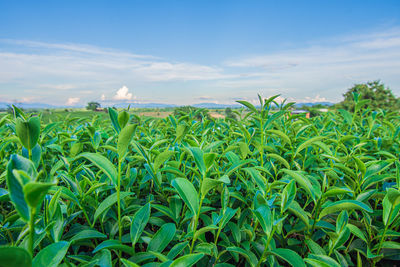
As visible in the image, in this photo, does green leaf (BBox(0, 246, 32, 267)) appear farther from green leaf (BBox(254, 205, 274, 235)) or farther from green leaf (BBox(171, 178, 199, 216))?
green leaf (BBox(254, 205, 274, 235))

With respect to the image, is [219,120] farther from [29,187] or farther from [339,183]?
[29,187]

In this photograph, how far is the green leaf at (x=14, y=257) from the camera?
503 mm

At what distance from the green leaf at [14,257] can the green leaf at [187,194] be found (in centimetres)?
47

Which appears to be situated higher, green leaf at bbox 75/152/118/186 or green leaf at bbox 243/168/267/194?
green leaf at bbox 75/152/118/186

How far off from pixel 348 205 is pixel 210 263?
2.05 feet

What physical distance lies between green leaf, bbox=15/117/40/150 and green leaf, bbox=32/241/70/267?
37 centimetres

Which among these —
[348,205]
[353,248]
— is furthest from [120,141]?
[353,248]

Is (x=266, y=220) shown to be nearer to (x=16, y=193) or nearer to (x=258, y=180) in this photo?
(x=258, y=180)

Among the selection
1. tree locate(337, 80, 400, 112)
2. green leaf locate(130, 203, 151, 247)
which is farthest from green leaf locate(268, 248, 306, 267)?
tree locate(337, 80, 400, 112)

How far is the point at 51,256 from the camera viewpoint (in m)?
0.66

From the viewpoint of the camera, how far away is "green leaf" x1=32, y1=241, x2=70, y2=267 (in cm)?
64

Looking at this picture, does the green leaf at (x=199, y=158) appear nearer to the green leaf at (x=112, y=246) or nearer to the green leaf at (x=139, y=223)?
the green leaf at (x=139, y=223)

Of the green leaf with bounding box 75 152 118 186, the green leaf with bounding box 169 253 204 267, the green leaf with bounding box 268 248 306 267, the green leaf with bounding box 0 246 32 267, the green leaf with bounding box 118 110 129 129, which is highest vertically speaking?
the green leaf with bounding box 118 110 129 129

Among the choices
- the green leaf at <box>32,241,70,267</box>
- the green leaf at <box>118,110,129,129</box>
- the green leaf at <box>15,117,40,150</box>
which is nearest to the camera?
the green leaf at <box>32,241,70,267</box>
